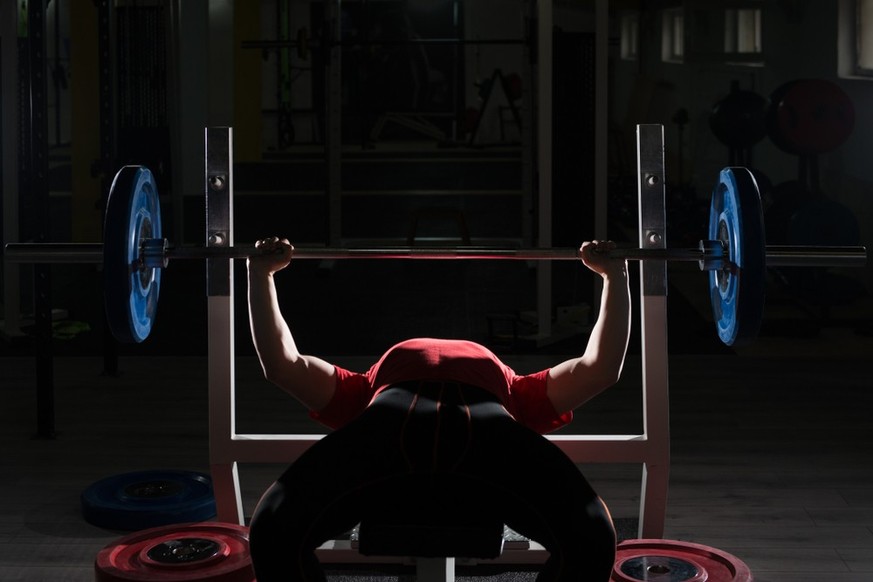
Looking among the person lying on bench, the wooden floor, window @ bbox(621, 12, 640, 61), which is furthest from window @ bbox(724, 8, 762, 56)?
the person lying on bench

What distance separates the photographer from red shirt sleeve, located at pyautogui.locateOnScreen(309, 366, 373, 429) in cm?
211

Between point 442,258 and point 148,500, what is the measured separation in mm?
919

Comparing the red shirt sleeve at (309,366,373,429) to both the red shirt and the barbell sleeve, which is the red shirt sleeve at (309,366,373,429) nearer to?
the red shirt

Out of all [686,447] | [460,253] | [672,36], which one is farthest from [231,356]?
[672,36]

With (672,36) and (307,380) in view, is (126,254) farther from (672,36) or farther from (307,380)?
(672,36)

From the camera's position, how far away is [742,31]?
25.3 feet

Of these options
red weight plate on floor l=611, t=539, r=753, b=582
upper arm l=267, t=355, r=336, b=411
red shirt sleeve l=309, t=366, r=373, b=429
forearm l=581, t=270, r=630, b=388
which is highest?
forearm l=581, t=270, r=630, b=388

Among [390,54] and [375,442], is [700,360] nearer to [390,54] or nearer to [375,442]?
[375,442]

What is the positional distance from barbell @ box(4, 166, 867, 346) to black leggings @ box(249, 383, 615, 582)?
516 mm

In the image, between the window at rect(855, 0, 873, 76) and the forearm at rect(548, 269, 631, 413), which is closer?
the forearm at rect(548, 269, 631, 413)

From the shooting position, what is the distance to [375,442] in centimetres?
180

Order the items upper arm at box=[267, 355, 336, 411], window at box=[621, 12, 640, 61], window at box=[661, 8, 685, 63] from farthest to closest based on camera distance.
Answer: window at box=[621, 12, 640, 61], window at box=[661, 8, 685, 63], upper arm at box=[267, 355, 336, 411]

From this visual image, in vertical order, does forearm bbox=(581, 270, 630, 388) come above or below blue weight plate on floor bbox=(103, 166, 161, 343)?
below

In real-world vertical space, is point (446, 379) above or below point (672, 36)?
below
